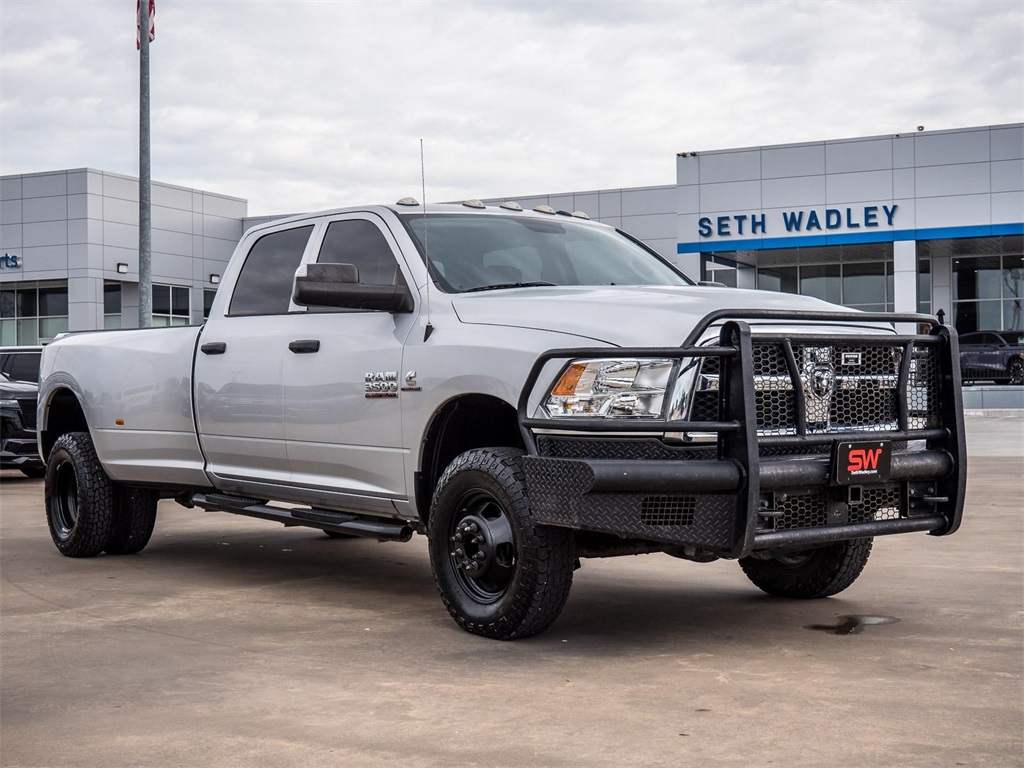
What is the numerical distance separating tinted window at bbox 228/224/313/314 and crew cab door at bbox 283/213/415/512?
235 millimetres

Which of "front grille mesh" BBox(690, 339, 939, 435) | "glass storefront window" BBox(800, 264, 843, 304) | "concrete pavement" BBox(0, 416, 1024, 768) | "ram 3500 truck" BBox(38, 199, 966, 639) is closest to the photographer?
"concrete pavement" BBox(0, 416, 1024, 768)

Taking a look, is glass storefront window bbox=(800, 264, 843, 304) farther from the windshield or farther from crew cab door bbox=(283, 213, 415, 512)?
crew cab door bbox=(283, 213, 415, 512)

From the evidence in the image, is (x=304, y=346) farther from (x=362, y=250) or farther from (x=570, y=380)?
(x=570, y=380)

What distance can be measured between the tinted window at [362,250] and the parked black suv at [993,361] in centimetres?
2916

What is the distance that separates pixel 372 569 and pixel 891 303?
35526mm

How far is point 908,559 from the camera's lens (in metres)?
8.02

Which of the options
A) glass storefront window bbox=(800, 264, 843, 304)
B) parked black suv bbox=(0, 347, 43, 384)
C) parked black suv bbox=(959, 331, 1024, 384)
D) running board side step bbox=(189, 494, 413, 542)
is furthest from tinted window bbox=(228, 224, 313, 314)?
glass storefront window bbox=(800, 264, 843, 304)

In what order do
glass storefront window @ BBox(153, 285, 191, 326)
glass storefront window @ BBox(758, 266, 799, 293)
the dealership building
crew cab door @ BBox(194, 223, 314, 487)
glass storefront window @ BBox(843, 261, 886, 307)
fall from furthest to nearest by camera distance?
glass storefront window @ BBox(153, 285, 191, 326) < glass storefront window @ BBox(758, 266, 799, 293) < glass storefront window @ BBox(843, 261, 886, 307) < the dealership building < crew cab door @ BBox(194, 223, 314, 487)

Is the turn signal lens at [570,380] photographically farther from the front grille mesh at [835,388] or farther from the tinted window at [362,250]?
the tinted window at [362,250]

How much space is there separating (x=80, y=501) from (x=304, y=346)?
2661mm

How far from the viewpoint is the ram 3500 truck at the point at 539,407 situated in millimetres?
4898

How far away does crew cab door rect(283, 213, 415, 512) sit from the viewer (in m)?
6.13

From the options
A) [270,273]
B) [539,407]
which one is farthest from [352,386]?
[539,407]

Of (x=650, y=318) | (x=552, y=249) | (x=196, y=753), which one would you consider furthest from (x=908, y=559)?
(x=196, y=753)
